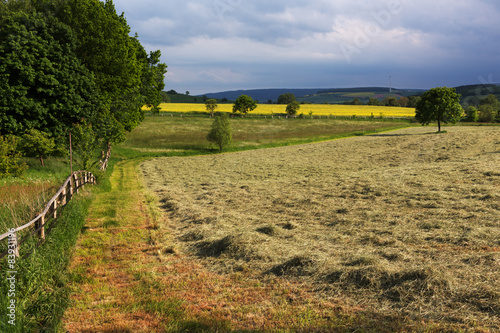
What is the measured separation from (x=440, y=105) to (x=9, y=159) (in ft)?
187

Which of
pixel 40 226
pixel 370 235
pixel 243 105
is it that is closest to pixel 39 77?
pixel 40 226

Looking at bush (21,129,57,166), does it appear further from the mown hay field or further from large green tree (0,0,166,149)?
the mown hay field

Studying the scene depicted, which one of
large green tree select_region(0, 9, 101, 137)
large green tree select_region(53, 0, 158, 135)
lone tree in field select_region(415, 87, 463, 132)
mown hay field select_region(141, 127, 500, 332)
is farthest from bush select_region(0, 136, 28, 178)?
lone tree in field select_region(415, 87, 463, 132)

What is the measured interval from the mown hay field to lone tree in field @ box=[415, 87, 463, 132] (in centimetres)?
3698

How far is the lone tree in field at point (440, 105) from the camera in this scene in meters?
52.4

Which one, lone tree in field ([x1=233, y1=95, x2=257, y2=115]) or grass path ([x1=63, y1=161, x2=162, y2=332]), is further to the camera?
lone tree in field ([x1=233, y1=95, x2=257, y2=115])

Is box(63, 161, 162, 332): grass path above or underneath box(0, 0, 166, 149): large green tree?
underneath

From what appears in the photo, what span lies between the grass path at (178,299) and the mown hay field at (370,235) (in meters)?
0.43

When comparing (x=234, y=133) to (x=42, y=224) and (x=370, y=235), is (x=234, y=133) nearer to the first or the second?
(x=370, y=235)

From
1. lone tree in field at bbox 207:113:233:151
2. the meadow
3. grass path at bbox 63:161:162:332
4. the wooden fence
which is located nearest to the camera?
grass path at bbox 63:161:162:332

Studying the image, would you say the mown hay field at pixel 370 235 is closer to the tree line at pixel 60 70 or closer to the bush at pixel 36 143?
the bush at pixel 36 143

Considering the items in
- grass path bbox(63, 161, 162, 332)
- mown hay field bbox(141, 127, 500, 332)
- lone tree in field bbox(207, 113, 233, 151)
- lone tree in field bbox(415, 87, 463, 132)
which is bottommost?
grass path bbox(63, 161, 162, 332)

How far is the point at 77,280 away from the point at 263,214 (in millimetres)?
7321

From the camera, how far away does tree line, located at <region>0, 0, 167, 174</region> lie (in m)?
21.7
